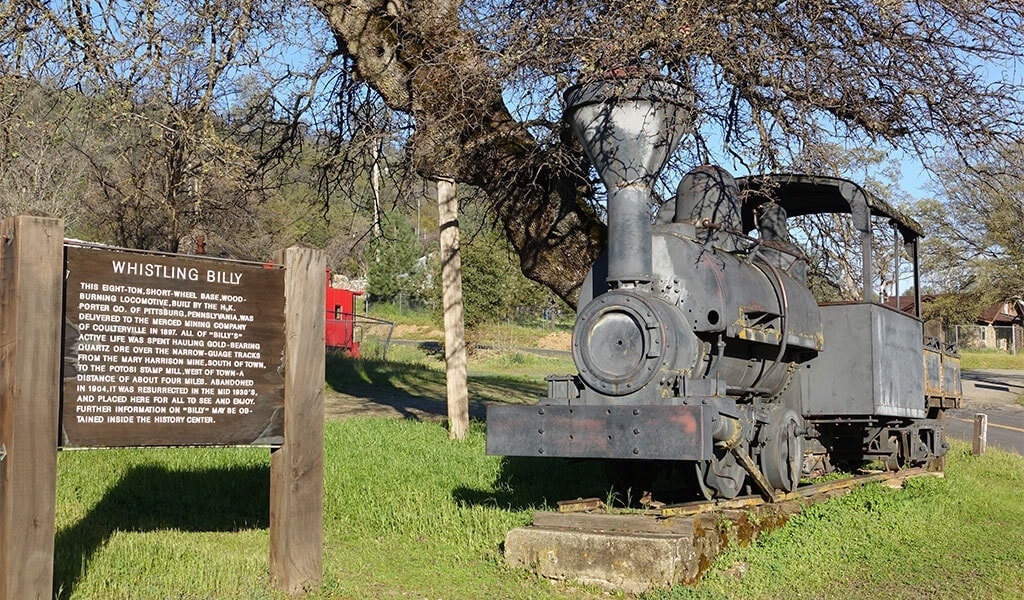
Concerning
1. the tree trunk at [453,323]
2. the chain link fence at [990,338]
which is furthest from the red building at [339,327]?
the chain link fence at [990,338]

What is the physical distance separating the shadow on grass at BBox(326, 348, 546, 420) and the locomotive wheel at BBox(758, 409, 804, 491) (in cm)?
828

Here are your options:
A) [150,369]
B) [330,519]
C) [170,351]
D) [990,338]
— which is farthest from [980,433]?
[990,338]

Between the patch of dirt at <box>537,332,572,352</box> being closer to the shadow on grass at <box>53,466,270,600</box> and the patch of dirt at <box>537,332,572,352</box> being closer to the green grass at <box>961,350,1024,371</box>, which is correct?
the green grass at <box>961,350,1024,371</box>

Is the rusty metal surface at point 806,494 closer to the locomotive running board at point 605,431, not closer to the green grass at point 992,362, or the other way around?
the locomotive running board at point 605,431

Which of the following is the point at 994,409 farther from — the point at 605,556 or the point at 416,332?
the point at 416,332

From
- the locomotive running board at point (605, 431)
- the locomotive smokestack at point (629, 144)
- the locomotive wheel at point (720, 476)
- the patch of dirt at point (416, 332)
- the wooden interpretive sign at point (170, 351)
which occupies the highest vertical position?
the locomotive smokestack at point (629, 144)

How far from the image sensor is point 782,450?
9.17m

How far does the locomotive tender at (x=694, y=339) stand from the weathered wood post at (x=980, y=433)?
5221mm

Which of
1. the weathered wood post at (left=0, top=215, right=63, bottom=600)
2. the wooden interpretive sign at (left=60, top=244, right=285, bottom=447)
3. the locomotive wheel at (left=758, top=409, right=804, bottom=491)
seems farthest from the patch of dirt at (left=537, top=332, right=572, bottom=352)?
the weathered wood post at (left=0, top=215, right=63, bottom=600)

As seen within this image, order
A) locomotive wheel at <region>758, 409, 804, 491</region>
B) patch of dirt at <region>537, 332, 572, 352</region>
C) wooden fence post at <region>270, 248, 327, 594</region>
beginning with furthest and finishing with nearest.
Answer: patch of dirt at <region>537, 332, 572, 352</region>, locomotive wheel at <region>758, 409, 804, 491</region>, wooden fence post at <region>270, 248, 327, 594</region>

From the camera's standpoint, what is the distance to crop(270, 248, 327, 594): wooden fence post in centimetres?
620

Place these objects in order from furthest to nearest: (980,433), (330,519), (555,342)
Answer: (555,342)
(980,433)
(330,519)

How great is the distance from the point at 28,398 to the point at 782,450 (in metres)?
6.49

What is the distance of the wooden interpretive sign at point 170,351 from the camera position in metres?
5.39
